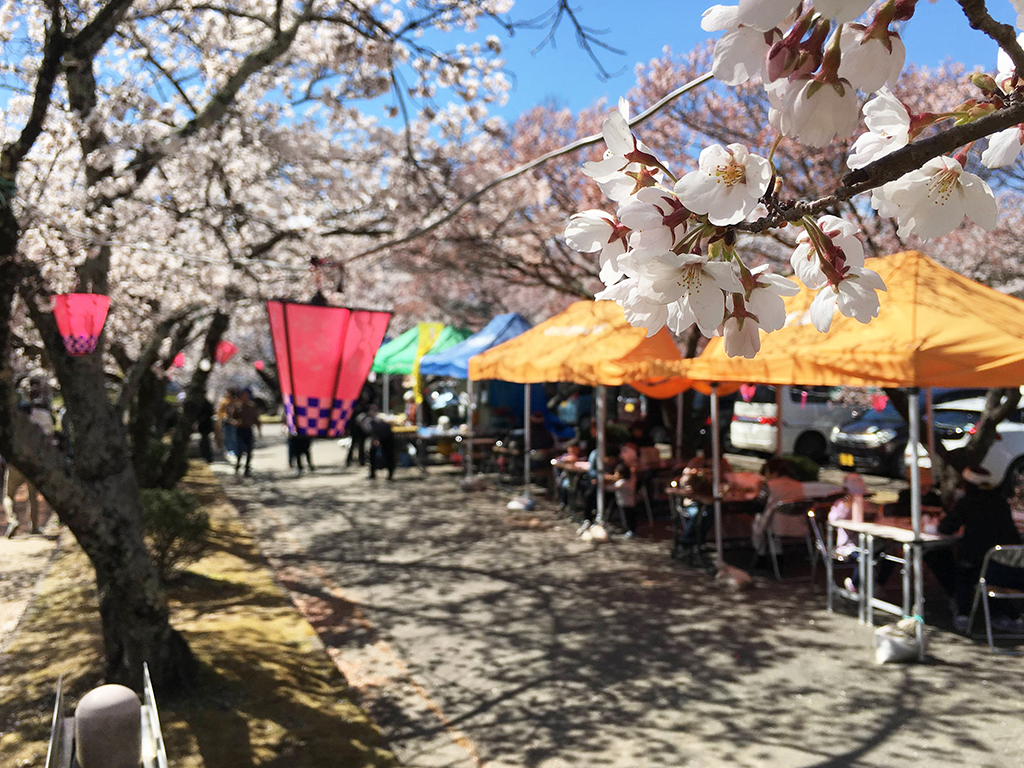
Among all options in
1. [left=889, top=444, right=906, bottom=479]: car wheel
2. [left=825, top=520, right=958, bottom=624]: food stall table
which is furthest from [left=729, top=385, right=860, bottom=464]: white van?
[left=825, top=520, right=958, bottom=624]: food stall table

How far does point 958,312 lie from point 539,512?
23.7ft

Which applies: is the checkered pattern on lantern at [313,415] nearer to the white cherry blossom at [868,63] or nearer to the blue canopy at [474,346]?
the white cherry blossom at [868,63]

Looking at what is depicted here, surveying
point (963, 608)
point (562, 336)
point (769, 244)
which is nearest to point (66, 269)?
point (562, 336)

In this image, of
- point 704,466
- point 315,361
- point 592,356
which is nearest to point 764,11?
point 315,361

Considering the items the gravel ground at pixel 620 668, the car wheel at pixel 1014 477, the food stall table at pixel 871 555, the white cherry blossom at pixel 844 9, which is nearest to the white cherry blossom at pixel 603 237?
the white cherry blossom at pixel 844 9

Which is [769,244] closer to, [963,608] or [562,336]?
[562,336]

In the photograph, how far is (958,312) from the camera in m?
5.96

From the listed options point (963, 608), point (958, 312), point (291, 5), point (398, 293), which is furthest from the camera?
point (398, 293)

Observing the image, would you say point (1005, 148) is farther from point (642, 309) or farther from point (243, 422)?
point (243, 422)

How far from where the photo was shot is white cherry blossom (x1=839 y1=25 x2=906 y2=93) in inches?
50.8

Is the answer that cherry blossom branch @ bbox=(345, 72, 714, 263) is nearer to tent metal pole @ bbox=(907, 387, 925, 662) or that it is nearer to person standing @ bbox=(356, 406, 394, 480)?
tent metal pole @ bbox=(907, 387, 925, 662)

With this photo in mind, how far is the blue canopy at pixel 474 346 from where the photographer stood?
1388cm

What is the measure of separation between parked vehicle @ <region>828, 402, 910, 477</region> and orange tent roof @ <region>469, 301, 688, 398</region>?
6.09 metres

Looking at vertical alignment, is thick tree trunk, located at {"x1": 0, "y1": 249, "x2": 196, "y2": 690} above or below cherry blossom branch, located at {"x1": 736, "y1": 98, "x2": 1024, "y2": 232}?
below
